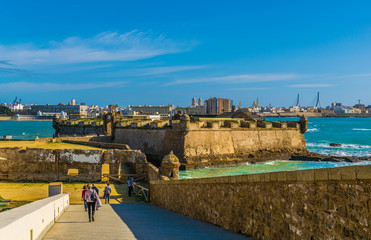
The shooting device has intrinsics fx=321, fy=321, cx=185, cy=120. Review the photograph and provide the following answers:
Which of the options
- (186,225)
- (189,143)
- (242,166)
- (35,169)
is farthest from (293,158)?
(186,225)

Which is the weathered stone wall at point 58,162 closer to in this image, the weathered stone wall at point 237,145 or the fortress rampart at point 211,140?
the fortress rampart at point 211,140

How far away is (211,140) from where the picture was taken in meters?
34.8

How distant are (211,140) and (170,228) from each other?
27.5 m

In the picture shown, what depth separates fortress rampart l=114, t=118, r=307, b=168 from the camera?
32844 millimetres

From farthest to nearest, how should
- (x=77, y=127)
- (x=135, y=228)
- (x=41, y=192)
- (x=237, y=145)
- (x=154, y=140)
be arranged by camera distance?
(x=77, y=127) → (x=237, y=145) → (x=154, y=140) → (x=41, y=192) → (x=135, y=228)

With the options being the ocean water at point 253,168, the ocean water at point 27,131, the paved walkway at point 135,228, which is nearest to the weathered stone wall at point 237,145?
the ocean water at point 253,168

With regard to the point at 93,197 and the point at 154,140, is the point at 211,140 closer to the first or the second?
the point at 154,140

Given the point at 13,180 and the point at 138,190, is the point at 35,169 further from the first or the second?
the point at 138,190

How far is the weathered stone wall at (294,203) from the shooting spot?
4195 mm

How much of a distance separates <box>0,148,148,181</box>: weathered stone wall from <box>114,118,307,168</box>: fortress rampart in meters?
14.4

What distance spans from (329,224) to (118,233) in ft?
13.6

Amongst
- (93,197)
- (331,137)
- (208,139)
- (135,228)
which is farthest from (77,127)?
(331,137)

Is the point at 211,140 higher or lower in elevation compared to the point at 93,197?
lower

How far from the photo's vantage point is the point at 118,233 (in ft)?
22.0
